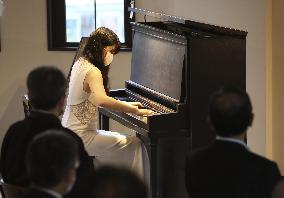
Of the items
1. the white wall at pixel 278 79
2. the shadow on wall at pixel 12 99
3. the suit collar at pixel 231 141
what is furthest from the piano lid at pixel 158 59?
the suit collar at pixel 231 141

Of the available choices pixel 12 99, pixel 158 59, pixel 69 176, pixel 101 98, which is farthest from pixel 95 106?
pixel 69 176

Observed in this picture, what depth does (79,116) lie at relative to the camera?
455 cm

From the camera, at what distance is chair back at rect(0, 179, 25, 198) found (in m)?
2.89

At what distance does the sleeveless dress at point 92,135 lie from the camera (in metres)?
4.52

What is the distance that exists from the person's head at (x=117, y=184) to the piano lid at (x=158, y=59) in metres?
2.51

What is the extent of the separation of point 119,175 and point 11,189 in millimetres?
1233

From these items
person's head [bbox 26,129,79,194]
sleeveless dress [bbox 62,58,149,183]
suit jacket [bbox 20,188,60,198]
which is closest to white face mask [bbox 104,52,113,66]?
sleeveless dress [bbox 62,58,149,183]

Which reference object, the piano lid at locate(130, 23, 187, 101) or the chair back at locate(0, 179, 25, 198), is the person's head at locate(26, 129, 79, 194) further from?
the piano lid at locate(130, 23, 187, 101)

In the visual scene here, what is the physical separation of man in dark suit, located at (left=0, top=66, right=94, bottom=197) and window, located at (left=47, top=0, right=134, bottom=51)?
3.58 m

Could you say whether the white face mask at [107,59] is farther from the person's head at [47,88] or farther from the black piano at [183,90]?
the person's head at [47,88]

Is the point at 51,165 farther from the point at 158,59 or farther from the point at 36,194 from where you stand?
the point at 158,59

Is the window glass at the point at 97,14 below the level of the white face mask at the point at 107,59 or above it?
above

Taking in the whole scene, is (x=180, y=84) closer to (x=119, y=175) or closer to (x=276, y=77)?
(x=276, y=77)

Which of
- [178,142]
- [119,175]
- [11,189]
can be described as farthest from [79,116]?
[119,175]
